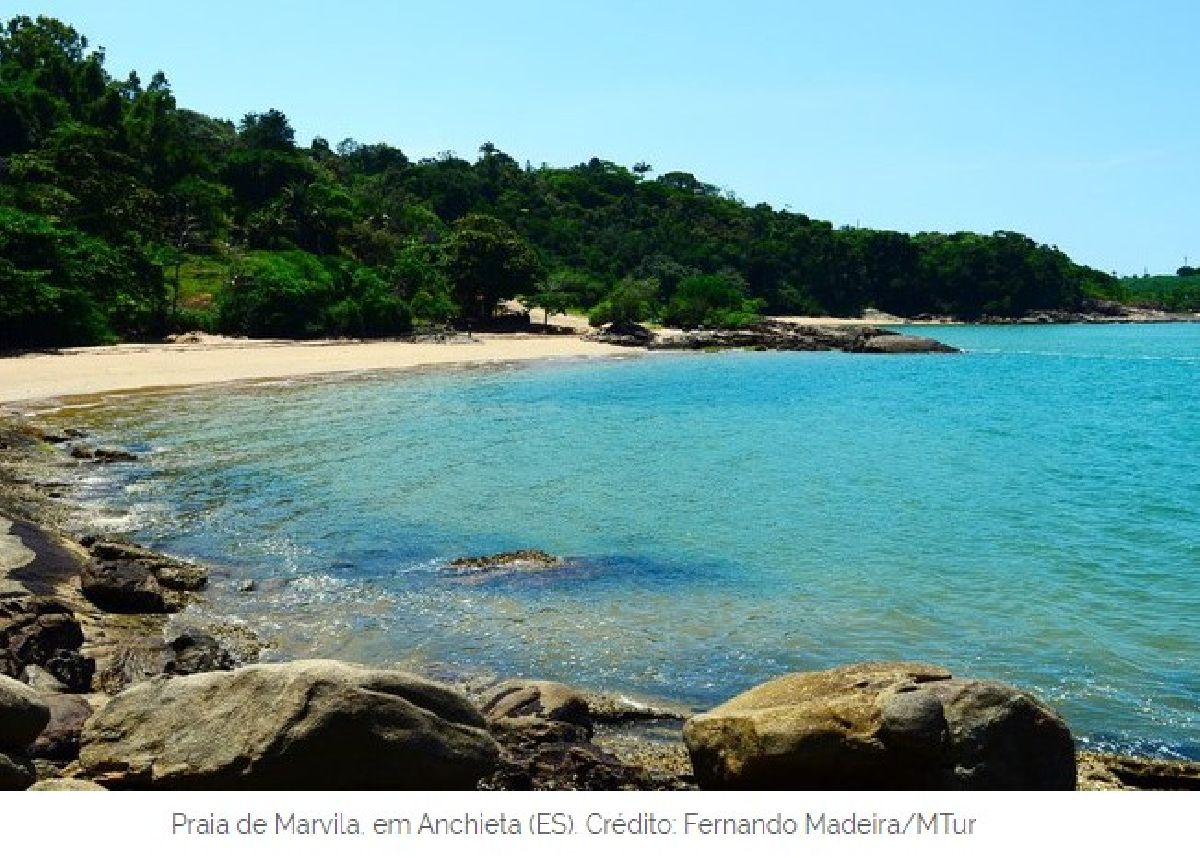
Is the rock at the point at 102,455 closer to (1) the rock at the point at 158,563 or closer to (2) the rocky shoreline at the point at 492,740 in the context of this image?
(1) the rock at the point at 158,563

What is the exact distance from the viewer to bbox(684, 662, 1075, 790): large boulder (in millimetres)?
7652

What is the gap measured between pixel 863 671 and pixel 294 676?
14.3 ft

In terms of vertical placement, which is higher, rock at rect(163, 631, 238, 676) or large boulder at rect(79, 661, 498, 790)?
large boulder at rect(79, 661, 498, 790)

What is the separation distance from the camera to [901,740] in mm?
7578

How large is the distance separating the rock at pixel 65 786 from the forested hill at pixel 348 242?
158 feet

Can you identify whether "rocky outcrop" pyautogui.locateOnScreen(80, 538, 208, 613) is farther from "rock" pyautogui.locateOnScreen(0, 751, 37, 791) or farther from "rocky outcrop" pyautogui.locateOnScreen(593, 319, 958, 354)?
"rocky outcrop" pyautogui.locateOnScreen(593, 319, 958, 354)

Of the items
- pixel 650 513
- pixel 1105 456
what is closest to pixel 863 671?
pixel 650 513

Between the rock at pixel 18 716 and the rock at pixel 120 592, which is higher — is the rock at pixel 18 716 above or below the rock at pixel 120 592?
above

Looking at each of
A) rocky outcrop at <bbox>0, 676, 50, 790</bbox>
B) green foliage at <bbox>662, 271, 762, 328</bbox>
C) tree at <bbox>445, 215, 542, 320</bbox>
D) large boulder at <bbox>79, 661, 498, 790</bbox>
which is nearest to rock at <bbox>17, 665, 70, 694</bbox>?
large boulder at <bbox>79, 661, 498, 790</bbox>

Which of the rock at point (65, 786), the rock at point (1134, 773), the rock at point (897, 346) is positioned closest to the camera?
the rock at point (65, 786)

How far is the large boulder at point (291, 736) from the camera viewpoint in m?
7.48

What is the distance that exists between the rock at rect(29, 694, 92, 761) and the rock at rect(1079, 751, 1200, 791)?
843 centimetres

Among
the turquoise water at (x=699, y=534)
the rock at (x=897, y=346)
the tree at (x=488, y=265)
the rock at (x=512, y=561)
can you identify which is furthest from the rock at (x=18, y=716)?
the rock at (x=897, y=346)

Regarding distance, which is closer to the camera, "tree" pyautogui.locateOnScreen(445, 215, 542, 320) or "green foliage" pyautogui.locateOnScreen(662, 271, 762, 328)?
"tree" pyautogui.locateOnScreen(445, 215, 542, 320)
